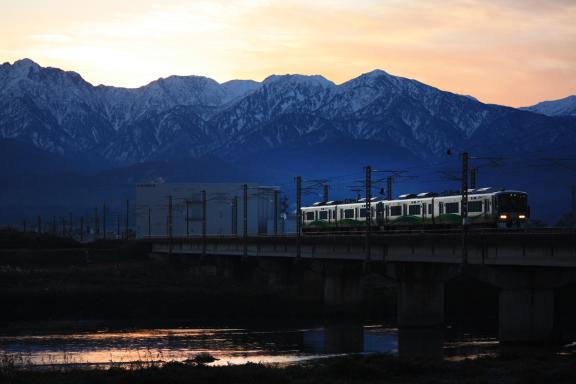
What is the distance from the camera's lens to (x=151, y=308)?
107312mm

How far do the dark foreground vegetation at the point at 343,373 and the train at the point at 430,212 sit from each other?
3416cm

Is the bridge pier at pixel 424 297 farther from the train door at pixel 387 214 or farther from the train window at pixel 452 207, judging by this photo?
the train door at pixel 387 214

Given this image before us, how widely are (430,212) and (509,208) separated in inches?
428

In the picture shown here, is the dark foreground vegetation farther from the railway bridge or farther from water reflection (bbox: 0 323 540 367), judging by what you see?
the railway bridge

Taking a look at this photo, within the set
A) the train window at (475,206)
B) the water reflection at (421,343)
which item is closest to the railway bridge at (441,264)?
the train window at (475,206)

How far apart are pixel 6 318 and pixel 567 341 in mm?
48072

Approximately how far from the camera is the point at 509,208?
9231 cm

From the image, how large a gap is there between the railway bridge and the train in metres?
3.19

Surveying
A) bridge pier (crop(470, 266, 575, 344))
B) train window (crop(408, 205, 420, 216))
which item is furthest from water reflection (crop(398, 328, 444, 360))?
train window (crop(408, 205, 420, 216))

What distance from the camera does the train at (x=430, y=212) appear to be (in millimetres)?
92500

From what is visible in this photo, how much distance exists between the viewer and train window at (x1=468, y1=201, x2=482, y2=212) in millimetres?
94125

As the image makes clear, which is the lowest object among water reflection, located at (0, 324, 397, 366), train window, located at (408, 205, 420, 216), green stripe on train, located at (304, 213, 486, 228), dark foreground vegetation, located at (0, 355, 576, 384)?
water reflection, located at (0, 324, 397, 366)

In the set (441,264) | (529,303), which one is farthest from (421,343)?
(441,264)

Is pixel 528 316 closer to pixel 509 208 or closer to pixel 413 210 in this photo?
pixel 509 208
